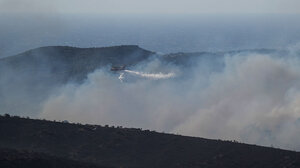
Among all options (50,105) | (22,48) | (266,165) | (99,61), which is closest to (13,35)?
(22,48)

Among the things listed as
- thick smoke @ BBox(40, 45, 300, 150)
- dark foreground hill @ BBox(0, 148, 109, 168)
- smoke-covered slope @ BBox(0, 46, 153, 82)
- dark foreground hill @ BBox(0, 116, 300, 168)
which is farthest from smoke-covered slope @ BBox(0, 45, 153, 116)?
dark foreground hill @ BBox(0, 148, 109, 168)

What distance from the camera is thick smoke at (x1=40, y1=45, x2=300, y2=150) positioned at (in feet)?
108

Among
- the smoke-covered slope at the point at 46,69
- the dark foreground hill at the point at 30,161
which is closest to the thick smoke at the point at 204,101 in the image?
the smoke-covered slope at the point at 46,69

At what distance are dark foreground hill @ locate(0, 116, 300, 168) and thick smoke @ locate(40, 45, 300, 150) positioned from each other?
919cm

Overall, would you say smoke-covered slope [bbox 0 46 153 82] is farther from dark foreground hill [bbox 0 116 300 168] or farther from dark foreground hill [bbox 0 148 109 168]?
dark foreground hill [bbox 0 148 109 168]

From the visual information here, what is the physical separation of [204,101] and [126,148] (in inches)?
768

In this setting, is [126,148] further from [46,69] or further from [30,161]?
[46,69]

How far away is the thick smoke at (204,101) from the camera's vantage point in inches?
1299

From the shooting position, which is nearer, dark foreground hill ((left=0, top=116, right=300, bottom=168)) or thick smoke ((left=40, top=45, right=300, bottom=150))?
dark foreground hill ((left=0, top=116, right=300, bottom=168))

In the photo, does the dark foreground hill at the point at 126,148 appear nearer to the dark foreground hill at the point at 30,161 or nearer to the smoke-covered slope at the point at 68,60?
the dark foreground hill at the point at 30,161

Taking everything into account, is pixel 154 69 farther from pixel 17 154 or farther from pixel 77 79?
pixel 17 154

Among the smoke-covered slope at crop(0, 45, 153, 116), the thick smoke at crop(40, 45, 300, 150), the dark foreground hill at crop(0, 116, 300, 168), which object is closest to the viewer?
the dark foreground hill at crop(0, 116, 300, 168)

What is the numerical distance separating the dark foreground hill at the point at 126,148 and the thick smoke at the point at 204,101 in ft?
30.2

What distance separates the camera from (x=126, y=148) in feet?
73.6
